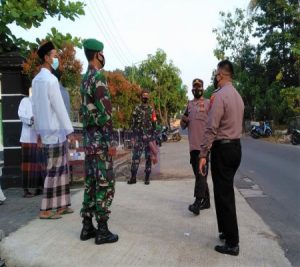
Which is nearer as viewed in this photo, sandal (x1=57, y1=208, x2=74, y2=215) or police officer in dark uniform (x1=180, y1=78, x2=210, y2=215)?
sandal (x1=57, y1=208, x2=74, y2=215)

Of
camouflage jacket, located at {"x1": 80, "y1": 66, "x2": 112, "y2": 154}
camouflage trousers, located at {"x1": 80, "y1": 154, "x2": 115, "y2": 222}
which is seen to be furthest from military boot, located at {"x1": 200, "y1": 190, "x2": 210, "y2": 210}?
camouflage jacket, located at {"x1": 80, "y1": 66, "x2": 112, "y2": 154}

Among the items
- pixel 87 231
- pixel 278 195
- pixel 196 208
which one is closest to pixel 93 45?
pixel 87 231

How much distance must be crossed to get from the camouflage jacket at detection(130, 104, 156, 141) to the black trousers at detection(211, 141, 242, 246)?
4.90 metres

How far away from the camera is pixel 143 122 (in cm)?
966

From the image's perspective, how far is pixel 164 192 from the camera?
8.34 metres

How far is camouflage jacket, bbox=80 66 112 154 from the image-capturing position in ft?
16.4

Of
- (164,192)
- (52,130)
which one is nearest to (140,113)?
(164,192)

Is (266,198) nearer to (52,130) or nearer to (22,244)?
(52,130)

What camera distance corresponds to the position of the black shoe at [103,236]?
4.97m

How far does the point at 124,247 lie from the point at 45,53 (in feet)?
8.95

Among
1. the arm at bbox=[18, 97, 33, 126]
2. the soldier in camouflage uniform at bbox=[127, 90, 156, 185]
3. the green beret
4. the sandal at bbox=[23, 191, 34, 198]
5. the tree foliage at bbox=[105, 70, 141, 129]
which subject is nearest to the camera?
the green beret

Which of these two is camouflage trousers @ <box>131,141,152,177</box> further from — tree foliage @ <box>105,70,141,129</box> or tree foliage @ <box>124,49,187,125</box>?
tree foliage @ <box>124,49,187,125</box>

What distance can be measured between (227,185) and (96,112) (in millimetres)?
1510

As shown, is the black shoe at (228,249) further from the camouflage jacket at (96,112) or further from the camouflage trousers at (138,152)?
the camouflage trousers at (138,152)
